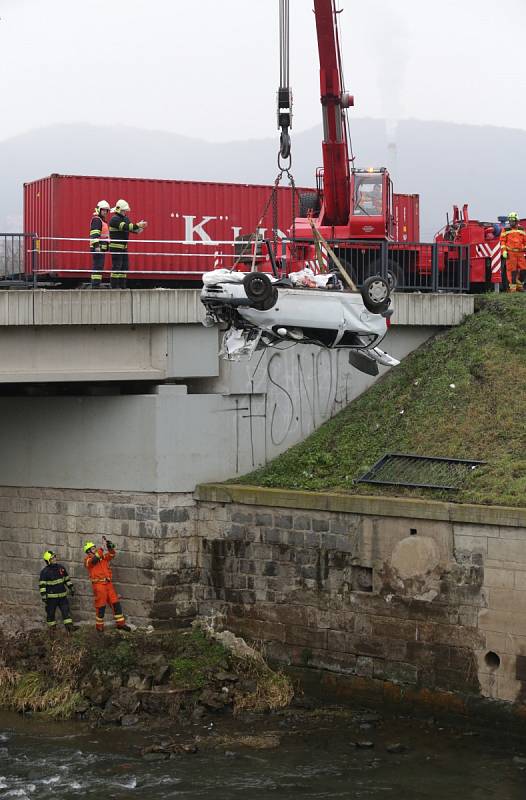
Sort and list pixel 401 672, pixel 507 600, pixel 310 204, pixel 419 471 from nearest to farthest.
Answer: pixel 507 600
pixel 401 672
pixel 419 471
pixel 310 204

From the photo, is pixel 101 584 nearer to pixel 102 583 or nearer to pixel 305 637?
pixel 102 583

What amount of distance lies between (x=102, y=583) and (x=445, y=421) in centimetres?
633

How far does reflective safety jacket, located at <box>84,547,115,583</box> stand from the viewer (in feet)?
67.3

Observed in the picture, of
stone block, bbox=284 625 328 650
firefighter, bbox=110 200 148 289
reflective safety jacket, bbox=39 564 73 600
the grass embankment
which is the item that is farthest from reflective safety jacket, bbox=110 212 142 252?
stone block, bbox=284 625 328 650

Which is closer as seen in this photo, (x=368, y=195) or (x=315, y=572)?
(x=315, y=572)

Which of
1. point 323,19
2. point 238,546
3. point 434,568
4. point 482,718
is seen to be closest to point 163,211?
point 323,19

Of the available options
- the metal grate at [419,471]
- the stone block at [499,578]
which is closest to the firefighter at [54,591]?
the metal grate at [419,471]

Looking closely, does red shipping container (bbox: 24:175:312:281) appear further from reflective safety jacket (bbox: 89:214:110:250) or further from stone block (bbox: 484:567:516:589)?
stone block (bbox: 484:567:516:589)

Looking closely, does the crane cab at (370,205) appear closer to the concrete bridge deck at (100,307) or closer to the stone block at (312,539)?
the concrete bridge deck at (100,307)

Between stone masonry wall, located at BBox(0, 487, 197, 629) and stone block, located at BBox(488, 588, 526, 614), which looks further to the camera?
stone masonry wall, located at BBox(0, 487, 197, 629)

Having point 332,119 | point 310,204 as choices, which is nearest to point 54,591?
point 332,119

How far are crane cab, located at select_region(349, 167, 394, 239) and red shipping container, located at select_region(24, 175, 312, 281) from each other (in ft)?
6.85

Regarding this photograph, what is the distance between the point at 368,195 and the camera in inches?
1072

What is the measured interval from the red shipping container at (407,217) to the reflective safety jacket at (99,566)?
45.2 feet
